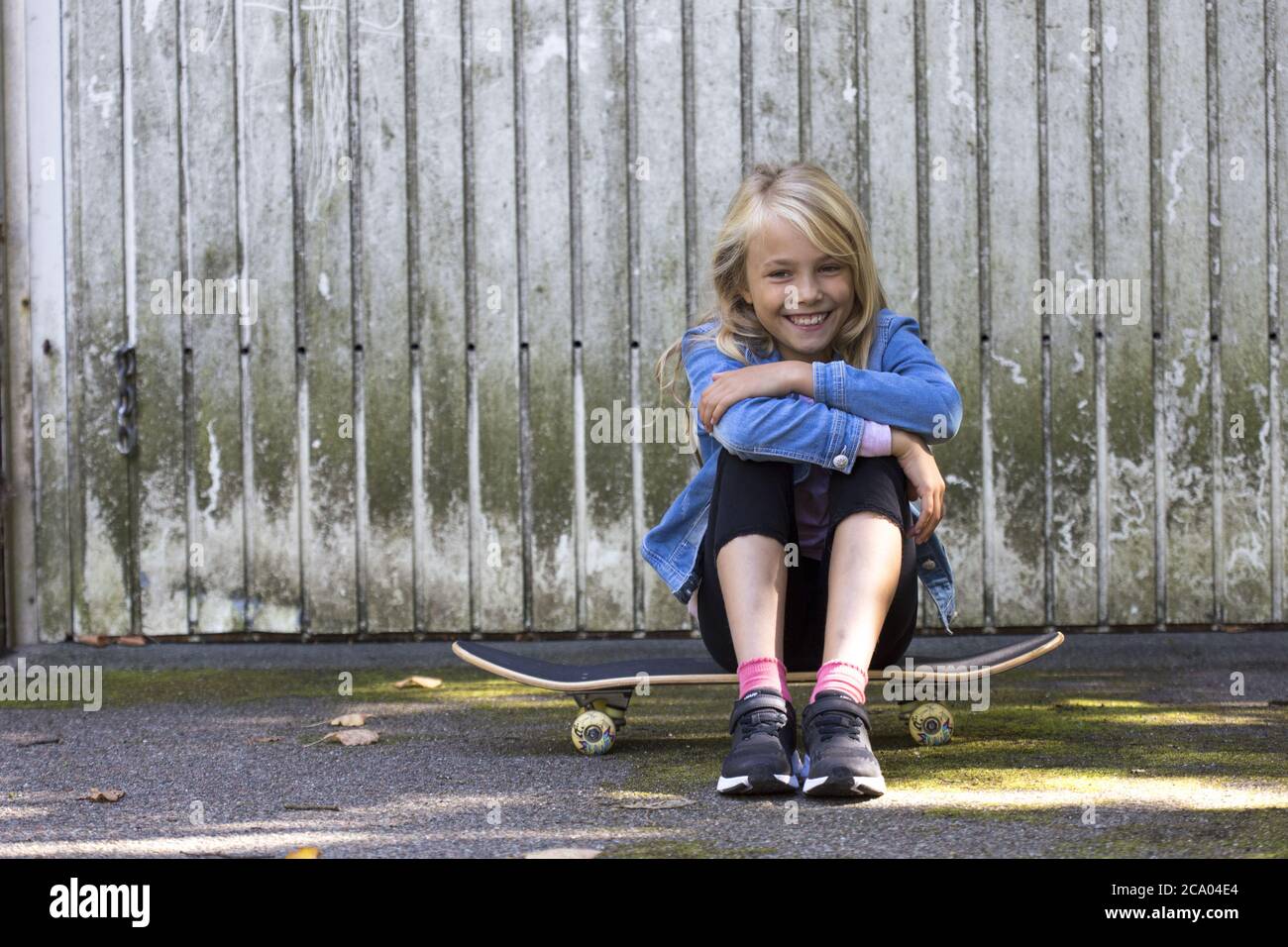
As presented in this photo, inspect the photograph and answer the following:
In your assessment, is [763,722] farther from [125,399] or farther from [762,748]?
[125,399]

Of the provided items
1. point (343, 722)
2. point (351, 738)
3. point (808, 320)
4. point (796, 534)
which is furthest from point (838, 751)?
point (343, 722)

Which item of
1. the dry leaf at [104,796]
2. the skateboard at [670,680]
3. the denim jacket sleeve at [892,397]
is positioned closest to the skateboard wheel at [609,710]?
the skateboard at [670,680]

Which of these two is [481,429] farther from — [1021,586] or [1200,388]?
[1200,388]

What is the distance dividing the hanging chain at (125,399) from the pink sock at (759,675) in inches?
85.3

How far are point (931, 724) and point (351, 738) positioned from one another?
1119 millimetres

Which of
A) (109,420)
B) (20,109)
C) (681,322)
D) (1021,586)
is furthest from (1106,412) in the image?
(20,109)

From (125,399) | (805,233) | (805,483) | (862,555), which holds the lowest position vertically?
(862,555)

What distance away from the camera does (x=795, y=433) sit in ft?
7.78

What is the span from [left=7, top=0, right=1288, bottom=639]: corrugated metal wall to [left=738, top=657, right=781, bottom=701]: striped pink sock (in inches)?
59.6

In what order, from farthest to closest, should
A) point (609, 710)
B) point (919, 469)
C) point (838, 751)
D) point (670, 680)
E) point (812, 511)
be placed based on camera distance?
point (609, 710), point (670, 680), point (812, 511), point (919, 469), point (838, 751)

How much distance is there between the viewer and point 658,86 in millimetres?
3838

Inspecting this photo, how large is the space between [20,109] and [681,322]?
1819 mm

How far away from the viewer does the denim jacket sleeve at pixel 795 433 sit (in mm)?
2373

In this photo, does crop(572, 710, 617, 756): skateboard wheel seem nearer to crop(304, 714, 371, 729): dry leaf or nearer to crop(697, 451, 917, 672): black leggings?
crop(697, 451, 917, 672): black leggings
